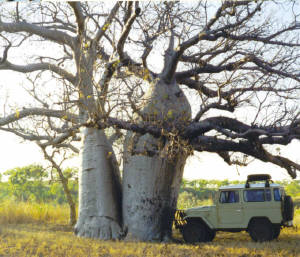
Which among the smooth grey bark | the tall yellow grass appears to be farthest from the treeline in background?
the smooth grey bark

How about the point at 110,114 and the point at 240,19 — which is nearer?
the point at 110,114

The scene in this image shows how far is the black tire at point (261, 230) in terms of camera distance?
9.76 meters

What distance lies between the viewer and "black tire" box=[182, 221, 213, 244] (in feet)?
33.4

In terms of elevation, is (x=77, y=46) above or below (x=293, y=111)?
above

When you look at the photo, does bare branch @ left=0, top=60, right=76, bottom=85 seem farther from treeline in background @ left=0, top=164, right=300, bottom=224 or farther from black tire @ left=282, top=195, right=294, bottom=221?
black tire @ left=282, top=195, right=294, bottom=221

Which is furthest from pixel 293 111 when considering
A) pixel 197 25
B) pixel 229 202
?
pixel 197 25

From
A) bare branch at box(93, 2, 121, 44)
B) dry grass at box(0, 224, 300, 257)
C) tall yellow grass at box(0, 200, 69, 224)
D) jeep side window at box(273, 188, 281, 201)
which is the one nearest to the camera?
dry grass at box(0, 224, 300, 257)

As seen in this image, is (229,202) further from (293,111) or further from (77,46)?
(77,46)

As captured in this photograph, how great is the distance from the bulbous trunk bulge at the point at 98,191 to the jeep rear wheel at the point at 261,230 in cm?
330

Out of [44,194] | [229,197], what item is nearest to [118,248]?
[229,197]

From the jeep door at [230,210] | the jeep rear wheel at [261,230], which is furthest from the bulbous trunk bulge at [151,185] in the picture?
the jeep rear wheel at [261,230]

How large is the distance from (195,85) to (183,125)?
272 cm

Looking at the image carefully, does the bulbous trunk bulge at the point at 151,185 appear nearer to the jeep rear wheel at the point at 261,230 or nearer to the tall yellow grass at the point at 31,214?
the jeep rear wheel at the point at 261,230

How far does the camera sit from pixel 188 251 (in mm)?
8133
